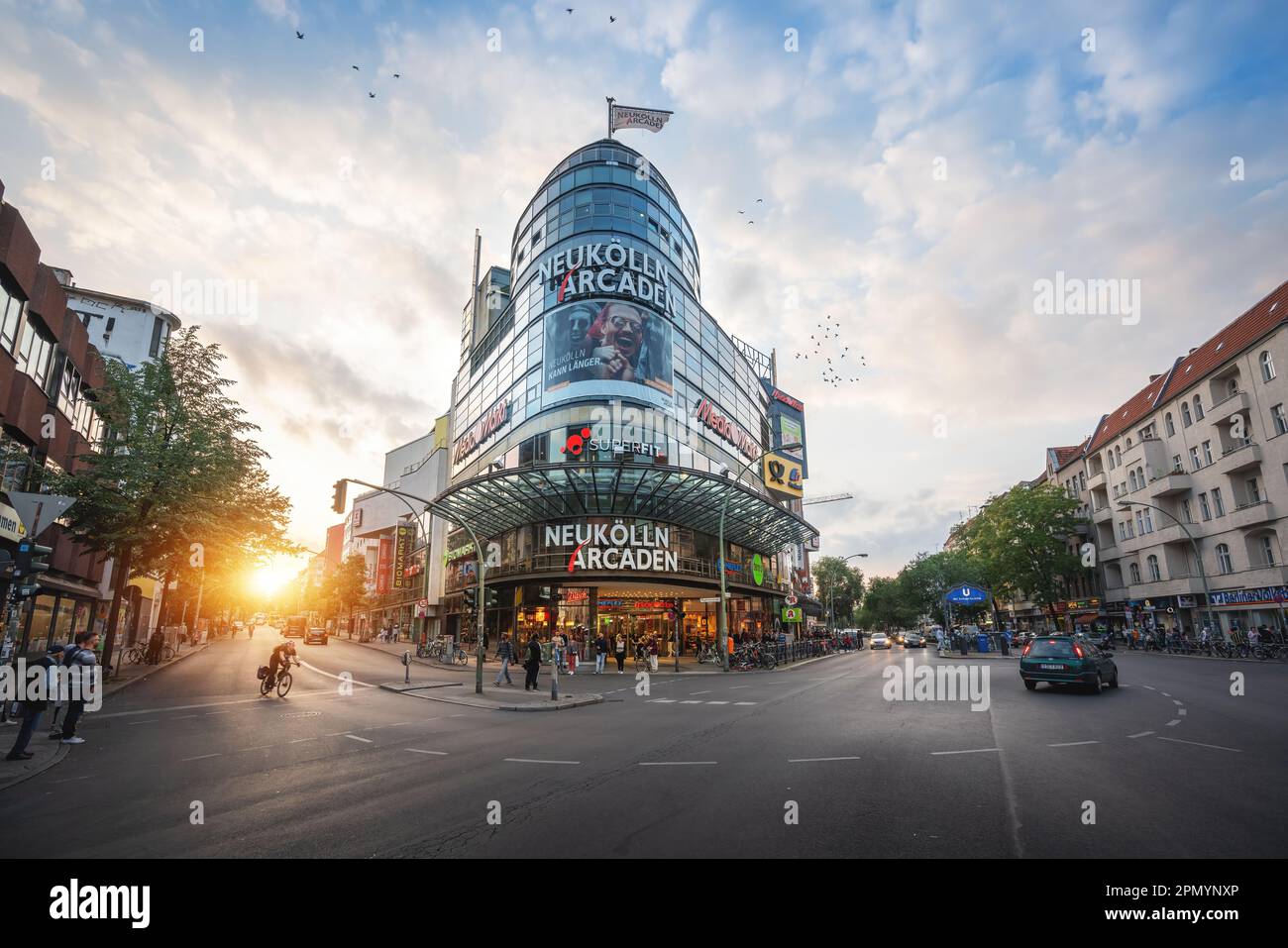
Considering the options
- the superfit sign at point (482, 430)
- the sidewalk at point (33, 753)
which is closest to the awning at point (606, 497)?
the superfit sign at point (482, 430)

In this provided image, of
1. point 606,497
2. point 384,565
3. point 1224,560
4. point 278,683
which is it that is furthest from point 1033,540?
point 384,565

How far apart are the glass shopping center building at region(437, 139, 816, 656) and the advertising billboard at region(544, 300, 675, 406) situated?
3.7 inches

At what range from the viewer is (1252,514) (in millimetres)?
33125

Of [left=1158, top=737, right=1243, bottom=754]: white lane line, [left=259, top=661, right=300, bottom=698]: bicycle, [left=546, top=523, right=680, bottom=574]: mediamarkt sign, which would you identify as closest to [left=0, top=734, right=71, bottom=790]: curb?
[left=259, top=661, right=300, bottom=698]: bicycle

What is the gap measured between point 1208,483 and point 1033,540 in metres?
16.7

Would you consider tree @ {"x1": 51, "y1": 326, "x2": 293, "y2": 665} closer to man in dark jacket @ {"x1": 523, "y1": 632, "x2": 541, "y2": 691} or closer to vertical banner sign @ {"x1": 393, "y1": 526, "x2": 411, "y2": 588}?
man in dark jacket @ {"x1": 523, "y1": 632, "x2": 541, "y2": 691}

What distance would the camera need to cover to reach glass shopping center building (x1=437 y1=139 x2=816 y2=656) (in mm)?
35188

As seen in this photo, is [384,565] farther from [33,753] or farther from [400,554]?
[33,753]

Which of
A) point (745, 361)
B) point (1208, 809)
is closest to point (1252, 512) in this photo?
point (745, 361)

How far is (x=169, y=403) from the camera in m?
22.4

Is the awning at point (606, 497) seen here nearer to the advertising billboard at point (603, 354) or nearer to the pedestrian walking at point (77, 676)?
the advertising billboard at point (603, 354)

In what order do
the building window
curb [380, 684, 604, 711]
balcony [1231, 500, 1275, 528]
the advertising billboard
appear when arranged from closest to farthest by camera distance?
curb [380, 684, 604, 711] → balcony [1231, 500, 1275, 528] → the building window → the advertising billboard
